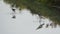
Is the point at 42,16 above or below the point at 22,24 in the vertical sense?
above

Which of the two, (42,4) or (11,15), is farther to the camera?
(11,15)

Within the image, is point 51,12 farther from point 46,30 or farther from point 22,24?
point 22,24

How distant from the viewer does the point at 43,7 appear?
43.3 inches

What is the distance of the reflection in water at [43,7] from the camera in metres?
1.07

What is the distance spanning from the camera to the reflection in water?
3.50 ft

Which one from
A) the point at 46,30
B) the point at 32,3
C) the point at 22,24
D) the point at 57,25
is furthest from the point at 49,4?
the point at 22,24

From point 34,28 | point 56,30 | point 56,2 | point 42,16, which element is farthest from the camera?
point 34,28

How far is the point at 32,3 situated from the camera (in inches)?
44.9

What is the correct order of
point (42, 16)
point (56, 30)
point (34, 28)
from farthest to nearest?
point (34, 28) → point (56, 30) → point (42, 16)

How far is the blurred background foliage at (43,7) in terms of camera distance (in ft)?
3.48

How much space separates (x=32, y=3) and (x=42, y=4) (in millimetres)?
91

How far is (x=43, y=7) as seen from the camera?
3.61ft

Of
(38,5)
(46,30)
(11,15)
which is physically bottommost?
(46,30)

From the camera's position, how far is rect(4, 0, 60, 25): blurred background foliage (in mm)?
1060
